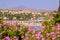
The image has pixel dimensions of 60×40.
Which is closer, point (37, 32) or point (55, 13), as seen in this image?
point (37, 32)

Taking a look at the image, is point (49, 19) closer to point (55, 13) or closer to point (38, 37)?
point (55, 13)

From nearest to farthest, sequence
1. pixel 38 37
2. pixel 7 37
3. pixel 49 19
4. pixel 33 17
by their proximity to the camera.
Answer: pixel 38 37 < pixel 7 37 < pixel 49 19 < pixel 33 17

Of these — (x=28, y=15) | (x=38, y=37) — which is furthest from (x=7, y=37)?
(x=28, y=15)

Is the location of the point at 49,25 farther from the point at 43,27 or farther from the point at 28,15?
the point at 28,15

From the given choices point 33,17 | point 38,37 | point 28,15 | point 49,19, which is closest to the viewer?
point 38,37

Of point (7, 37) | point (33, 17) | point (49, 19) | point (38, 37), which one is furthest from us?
point (33, 17)

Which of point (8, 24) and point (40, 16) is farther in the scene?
point (40, 16)

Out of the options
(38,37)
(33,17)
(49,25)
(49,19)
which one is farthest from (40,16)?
(38,37)

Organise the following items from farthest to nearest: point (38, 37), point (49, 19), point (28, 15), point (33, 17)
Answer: point (28, 15) → point (33, 17) → point (49, 19) → point (38, 37)
